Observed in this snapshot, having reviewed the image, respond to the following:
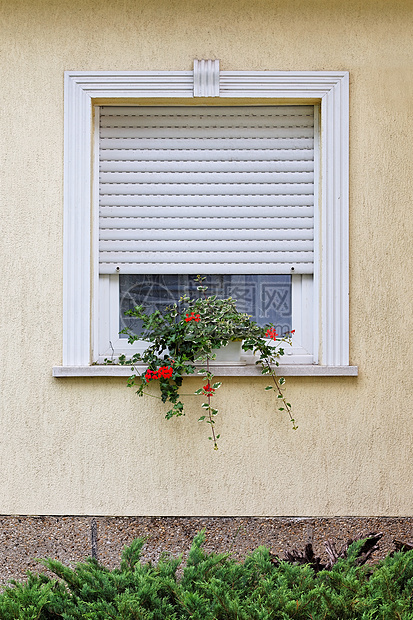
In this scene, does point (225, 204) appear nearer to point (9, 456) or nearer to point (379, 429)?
point (379, 429)

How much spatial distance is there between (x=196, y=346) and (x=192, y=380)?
0.87ft

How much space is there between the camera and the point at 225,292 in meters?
3.15

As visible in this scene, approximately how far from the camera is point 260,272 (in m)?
3.11

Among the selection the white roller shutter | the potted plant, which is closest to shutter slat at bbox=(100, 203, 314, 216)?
the white roller shutter

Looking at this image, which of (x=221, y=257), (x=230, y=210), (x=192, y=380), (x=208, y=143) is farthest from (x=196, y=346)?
(x=208, y=143)

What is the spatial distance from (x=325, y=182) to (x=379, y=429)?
4.93 ft

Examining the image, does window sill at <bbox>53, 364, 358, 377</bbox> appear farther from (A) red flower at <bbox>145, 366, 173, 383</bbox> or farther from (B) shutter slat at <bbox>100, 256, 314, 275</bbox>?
(B) shutter slat at <bbox>100, 256, 314, 275</bbox>

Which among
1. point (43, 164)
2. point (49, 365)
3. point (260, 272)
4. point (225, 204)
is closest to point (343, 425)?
point (260, 272)

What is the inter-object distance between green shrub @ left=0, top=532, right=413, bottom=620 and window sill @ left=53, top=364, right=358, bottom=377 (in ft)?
3.60

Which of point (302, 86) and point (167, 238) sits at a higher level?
point (302, 86)

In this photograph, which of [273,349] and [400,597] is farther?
[273,349]

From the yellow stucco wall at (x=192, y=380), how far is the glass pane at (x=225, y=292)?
1.32 ft

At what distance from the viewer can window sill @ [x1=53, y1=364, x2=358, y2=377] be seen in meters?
2.95

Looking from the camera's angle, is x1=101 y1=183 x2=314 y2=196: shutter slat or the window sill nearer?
the window sill
